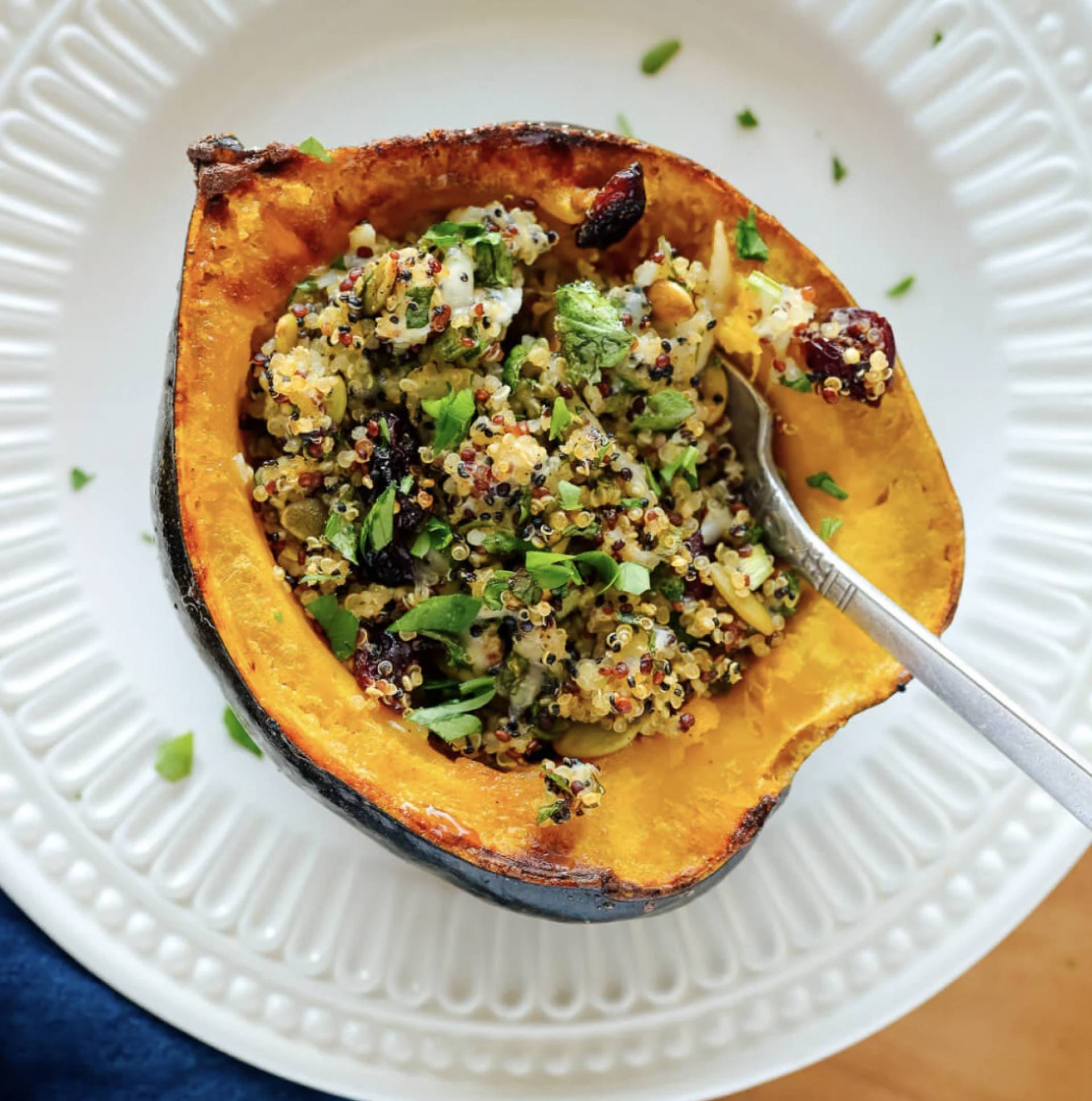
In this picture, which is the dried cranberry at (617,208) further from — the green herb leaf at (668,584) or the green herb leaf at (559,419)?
the green herb leaf at (668,584)

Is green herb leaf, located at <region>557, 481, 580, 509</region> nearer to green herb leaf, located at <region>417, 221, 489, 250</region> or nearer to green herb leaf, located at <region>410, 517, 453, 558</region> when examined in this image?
green herb leaf, located at <region>410, 517, 453, 558</region>

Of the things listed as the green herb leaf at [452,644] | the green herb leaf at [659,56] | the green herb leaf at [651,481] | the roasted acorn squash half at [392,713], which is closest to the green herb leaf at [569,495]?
the green herb leaf at [651,481]

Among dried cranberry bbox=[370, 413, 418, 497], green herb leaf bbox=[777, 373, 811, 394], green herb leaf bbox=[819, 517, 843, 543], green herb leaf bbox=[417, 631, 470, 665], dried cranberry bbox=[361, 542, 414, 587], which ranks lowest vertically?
green herb leaf bbox=[417, 631, 470, 665]

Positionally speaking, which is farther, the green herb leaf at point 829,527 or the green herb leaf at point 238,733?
the green herb leaf at point 238,733

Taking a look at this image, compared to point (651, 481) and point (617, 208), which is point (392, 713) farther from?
point (617, 208)

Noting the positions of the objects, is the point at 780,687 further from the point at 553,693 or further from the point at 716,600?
the point at 553,693

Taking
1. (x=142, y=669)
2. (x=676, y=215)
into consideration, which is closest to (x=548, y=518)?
(x=676, y=215)

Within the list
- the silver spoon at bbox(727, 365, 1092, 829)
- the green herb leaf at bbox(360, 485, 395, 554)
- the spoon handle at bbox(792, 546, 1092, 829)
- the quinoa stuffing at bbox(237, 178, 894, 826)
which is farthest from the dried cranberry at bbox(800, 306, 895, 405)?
the green herb leaf at bbox(360, 485, 395, 554)
